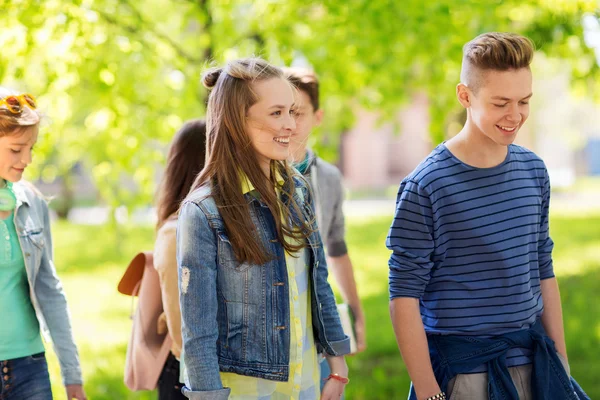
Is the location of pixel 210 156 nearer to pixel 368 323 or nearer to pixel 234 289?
pixel 234 289

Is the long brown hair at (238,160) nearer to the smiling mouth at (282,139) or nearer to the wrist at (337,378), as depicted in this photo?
the smiling mouth at (282,139)

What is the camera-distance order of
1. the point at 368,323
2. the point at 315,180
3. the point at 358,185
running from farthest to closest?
1. the point at 358,185
2. the point at 368,323
3. the point at 315,180

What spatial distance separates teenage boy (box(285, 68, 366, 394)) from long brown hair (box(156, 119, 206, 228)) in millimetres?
439

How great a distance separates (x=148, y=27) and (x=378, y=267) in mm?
7297

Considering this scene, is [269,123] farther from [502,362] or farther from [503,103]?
[502,362]

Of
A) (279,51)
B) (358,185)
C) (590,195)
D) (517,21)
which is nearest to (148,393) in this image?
(279,51)

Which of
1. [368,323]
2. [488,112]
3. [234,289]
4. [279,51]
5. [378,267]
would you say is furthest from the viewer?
[378,267]

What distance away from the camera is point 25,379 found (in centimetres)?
313

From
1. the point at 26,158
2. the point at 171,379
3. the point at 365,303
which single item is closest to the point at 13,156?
the point at 26,158

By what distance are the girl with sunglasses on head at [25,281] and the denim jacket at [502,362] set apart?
5.18 feet

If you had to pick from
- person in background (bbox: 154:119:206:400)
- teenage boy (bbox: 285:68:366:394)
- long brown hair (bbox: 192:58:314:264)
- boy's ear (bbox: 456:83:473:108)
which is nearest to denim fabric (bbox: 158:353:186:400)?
person in background (bbox: 154:119:206:400)

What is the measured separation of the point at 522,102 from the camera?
113 inches

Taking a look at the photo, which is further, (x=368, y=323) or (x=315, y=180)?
(x=368, y=323)

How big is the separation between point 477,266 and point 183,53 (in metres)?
5.28
